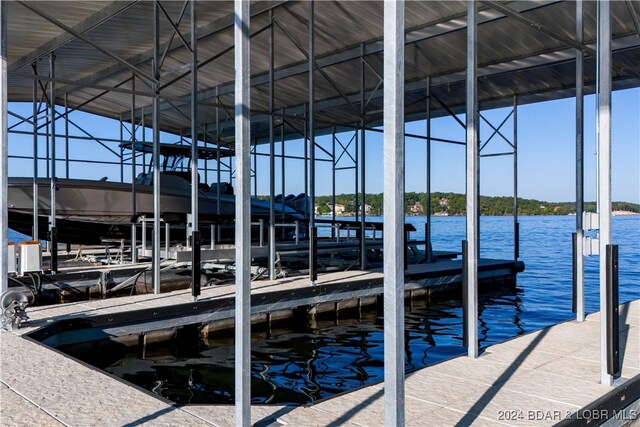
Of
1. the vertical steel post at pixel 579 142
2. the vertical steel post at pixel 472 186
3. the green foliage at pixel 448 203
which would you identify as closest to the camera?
the vertical steel post at pixel 472 186

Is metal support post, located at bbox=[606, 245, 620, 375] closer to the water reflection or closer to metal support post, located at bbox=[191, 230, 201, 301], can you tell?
the water reflection

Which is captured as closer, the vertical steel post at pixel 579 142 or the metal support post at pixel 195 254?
the vertical steel post at pixel 579 142

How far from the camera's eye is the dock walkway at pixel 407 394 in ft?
9.98

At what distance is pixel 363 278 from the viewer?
924 cm

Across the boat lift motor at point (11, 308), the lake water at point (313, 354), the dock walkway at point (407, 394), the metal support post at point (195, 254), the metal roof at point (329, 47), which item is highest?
the metal roof at point (329, 47)

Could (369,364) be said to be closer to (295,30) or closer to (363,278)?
(363,278)

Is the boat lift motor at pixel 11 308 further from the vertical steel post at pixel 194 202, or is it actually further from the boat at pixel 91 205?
the boat at pixel 91 205

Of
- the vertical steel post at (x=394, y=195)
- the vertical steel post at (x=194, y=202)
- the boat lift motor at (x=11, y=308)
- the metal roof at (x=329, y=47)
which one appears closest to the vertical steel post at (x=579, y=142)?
the metal roof at (x=329, y=47)

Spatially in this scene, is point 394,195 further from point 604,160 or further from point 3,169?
point 3,169

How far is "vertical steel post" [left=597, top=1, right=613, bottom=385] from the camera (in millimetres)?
3660

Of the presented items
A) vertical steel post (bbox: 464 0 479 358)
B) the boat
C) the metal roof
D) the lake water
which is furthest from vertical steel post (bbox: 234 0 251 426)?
the boat

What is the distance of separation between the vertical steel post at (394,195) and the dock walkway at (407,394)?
2.50 feet

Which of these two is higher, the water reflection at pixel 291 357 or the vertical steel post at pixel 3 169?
the vertical steel post at pixel 3 169

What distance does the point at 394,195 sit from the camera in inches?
92.4
